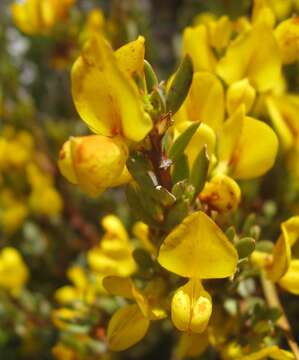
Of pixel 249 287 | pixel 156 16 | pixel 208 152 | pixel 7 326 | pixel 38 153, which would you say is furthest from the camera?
pixel 156 16

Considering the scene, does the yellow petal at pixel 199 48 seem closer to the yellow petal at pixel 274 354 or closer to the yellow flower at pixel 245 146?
the yellow flower at pixel 245 146

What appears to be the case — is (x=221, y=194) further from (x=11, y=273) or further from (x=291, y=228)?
(x=11, y=273)

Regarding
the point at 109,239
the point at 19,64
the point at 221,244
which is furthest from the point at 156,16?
the point at 221,244

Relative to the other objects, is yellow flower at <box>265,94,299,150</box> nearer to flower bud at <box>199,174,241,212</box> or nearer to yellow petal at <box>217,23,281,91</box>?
yellow petal at <box>217,23,281,91</box>

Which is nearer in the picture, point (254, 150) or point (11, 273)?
point (254, 150)

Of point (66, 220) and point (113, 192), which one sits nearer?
point (66, 220)

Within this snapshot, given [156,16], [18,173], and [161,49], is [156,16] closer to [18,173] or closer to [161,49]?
[161,49]

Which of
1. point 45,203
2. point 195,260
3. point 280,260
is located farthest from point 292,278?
point 45,203
